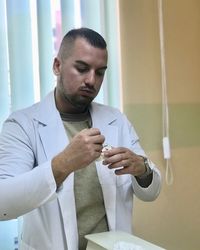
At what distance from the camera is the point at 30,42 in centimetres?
136

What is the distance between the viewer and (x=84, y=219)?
3.46 feet

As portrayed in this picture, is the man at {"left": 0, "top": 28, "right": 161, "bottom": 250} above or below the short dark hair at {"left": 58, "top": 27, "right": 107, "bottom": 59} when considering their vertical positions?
below

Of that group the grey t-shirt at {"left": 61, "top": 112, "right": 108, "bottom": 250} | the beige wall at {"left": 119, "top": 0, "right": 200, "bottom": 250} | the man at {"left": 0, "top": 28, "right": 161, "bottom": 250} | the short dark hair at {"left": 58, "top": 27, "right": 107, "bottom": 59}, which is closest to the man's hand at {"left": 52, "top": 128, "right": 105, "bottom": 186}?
the man at {"left": 0, "top": 28, "right": 161, "bottom": 250}

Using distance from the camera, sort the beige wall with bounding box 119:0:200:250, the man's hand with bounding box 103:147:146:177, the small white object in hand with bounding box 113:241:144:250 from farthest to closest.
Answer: the beige wall with bounding box 119:0:200:250 < the man's hand with bounding box 103:147:146:177 < the small white object in hand with bounding box 113:241:144:250

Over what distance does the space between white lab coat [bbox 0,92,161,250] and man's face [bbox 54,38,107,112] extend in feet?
0.25

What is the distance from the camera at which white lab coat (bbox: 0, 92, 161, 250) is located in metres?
0.88

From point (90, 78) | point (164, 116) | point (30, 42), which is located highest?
point (30, 42)

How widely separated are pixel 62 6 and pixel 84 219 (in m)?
0.86

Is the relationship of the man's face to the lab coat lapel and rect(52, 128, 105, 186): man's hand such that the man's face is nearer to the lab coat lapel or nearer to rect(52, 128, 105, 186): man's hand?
the lab coat lapel

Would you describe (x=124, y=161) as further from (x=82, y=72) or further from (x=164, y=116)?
(x=164, y=116)

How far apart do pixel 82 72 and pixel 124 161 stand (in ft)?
1.05

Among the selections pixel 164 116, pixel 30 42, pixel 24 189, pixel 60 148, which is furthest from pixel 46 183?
pixel 164 116

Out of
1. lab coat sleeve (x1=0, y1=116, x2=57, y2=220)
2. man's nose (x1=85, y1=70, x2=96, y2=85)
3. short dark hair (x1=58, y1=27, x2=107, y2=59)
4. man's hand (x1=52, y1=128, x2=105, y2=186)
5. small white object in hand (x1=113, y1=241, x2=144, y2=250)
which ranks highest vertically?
short dark hair (x1=58, y1=27, x2=107, y2=59)

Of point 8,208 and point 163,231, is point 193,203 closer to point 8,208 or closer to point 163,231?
point 163,231
